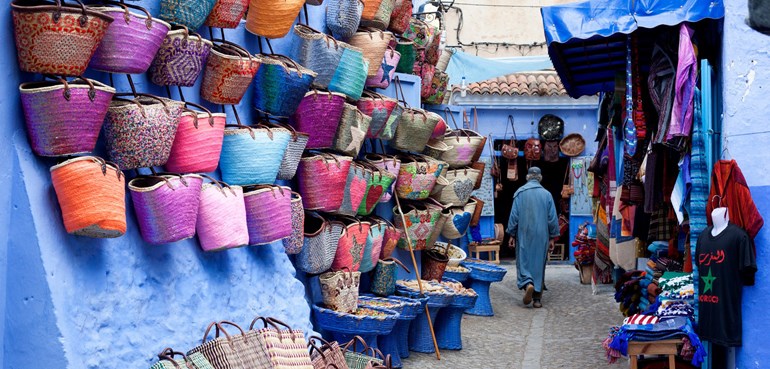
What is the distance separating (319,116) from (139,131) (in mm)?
2475

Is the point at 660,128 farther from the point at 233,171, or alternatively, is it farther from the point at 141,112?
the point at 141,112

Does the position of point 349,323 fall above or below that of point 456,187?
below

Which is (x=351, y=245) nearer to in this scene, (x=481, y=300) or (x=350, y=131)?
(x=350, y=131)

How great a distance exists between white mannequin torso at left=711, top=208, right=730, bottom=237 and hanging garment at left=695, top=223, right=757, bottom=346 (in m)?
0.03

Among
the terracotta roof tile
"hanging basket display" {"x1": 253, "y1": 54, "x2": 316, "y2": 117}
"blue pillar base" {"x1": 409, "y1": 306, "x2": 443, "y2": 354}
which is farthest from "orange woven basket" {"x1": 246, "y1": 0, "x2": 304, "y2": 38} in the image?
the terracotta roof tile

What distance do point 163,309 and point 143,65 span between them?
1.20 metres

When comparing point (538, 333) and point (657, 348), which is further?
point (538, 333)

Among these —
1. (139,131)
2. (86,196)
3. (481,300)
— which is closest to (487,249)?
(481,300)

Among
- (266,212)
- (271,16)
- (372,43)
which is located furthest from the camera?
(372,43)

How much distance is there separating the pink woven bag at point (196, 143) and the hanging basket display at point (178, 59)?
0.60 feet

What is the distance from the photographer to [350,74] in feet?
22.6

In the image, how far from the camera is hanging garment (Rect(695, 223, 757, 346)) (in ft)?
18.4

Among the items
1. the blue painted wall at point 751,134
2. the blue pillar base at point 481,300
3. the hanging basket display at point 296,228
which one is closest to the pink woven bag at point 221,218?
the hanging basket display at point 296,228

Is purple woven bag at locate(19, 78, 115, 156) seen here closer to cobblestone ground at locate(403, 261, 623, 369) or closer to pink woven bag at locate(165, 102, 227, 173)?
pink woven bag at locate(165, 102, 227, 173)
